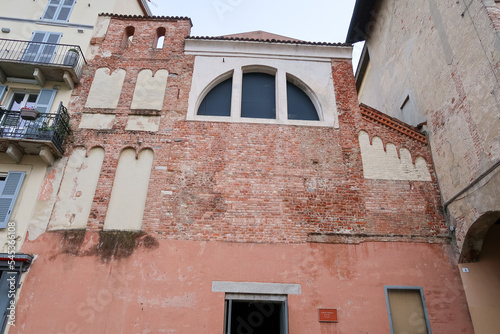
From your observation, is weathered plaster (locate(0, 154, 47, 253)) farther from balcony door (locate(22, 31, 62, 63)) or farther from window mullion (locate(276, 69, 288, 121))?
window mullion (locate(276, 69, 288, 121))

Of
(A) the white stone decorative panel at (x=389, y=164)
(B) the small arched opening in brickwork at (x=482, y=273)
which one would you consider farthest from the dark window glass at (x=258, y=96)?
(B) the small arched opening in brickwork at (x=482, y=273)

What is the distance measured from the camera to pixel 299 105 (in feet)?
35.7

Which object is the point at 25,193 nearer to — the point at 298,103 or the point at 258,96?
the point at 258,96

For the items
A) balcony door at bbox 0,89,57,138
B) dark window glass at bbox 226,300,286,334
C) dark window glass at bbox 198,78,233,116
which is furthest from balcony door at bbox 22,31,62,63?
dark window glass at bbox 226,300,286,334

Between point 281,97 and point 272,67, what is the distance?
4.14 feet

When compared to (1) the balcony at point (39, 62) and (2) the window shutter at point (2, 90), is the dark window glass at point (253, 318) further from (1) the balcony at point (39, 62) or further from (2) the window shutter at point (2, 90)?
(2) the window shutter at point (2, 90)

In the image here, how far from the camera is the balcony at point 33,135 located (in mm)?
8859

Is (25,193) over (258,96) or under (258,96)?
under

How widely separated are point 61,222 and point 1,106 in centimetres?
412

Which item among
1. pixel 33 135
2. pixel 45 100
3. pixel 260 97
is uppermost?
pixel 260 97

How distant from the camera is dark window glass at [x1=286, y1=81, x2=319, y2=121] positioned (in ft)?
35.0

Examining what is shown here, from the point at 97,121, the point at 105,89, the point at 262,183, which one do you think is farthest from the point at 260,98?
the point at 97,121

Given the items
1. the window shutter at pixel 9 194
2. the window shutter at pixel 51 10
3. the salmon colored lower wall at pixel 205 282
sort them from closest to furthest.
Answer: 1. the salmon colored lower wall at pixel 205 282
2. the window shutter at pixel 9 194
3. the window shutter at pixel 51 10

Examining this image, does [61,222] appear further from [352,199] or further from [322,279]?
[352,199]
